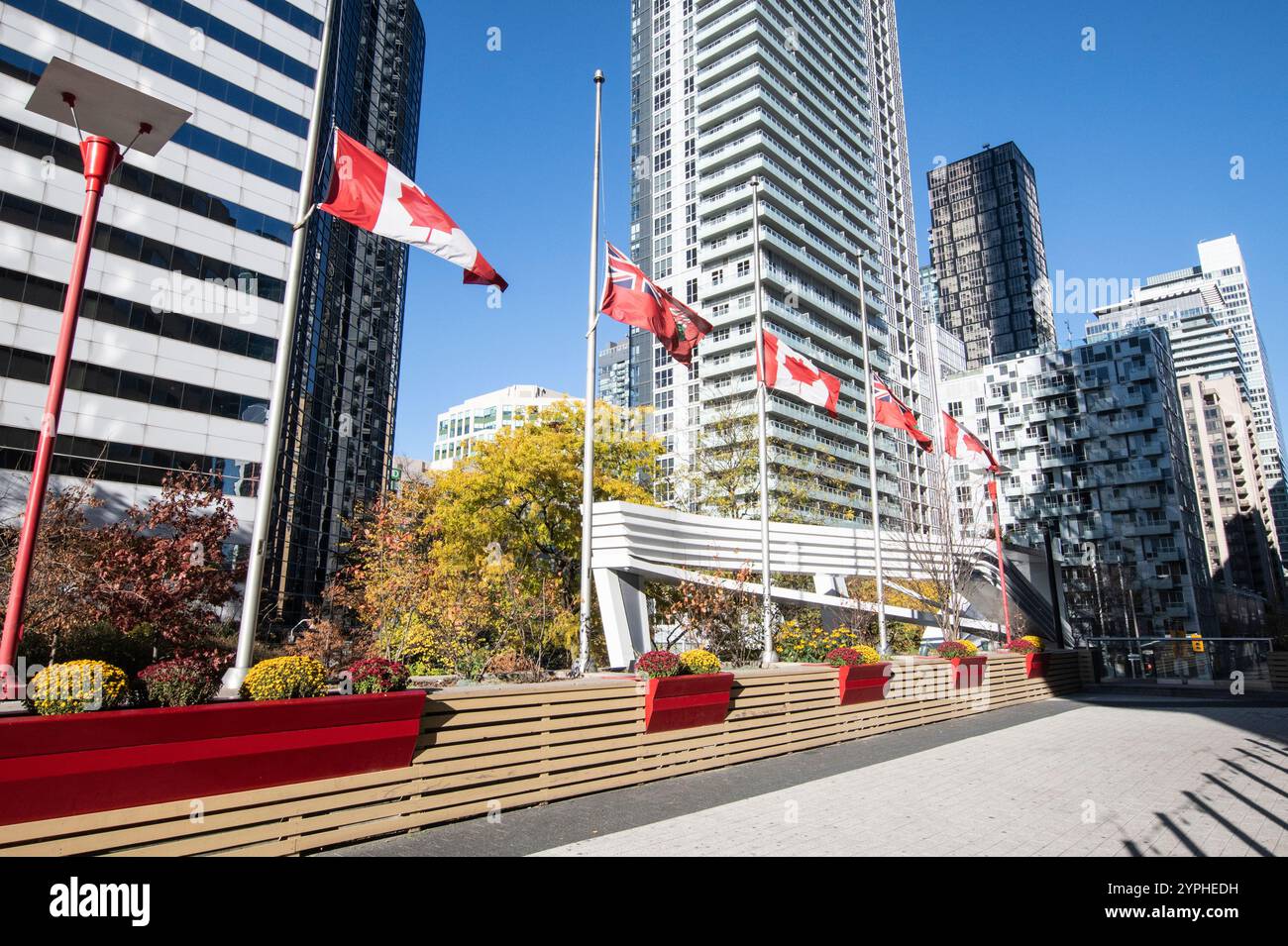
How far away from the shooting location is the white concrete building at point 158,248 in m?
33.6

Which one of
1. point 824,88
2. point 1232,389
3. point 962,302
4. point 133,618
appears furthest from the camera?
point 962,302

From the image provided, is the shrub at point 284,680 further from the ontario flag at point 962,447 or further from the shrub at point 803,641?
the ontario flag at point 962,447

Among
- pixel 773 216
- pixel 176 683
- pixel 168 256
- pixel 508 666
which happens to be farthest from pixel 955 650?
pixel 773 216

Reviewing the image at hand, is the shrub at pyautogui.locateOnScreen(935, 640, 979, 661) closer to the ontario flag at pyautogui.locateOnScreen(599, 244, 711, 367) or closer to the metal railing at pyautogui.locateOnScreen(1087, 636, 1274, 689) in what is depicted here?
the ontario flag at pyautogui.locateOnScreen(599, 244, 711, 367)

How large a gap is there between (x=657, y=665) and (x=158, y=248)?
38.7 meters

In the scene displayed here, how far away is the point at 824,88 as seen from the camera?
299 feet

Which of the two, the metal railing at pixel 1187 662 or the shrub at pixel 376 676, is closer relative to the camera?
the shrub at pixel 376 676

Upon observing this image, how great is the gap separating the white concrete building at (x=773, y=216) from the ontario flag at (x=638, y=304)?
49180 millimetres

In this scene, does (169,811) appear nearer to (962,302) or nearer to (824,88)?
(824,88)

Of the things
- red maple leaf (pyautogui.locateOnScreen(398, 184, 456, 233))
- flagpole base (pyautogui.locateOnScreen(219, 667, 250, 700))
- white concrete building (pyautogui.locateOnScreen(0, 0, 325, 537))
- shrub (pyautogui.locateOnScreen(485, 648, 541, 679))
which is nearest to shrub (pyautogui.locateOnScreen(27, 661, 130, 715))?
flagpole base (pyautogui.locateOnScreen(219, 667, 250, 700))

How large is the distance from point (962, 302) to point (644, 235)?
97.3m

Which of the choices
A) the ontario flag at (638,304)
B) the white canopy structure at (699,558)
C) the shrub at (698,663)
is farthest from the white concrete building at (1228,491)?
the shrub at (698,663)

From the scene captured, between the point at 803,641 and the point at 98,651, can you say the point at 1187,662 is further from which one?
the point at 98,651
